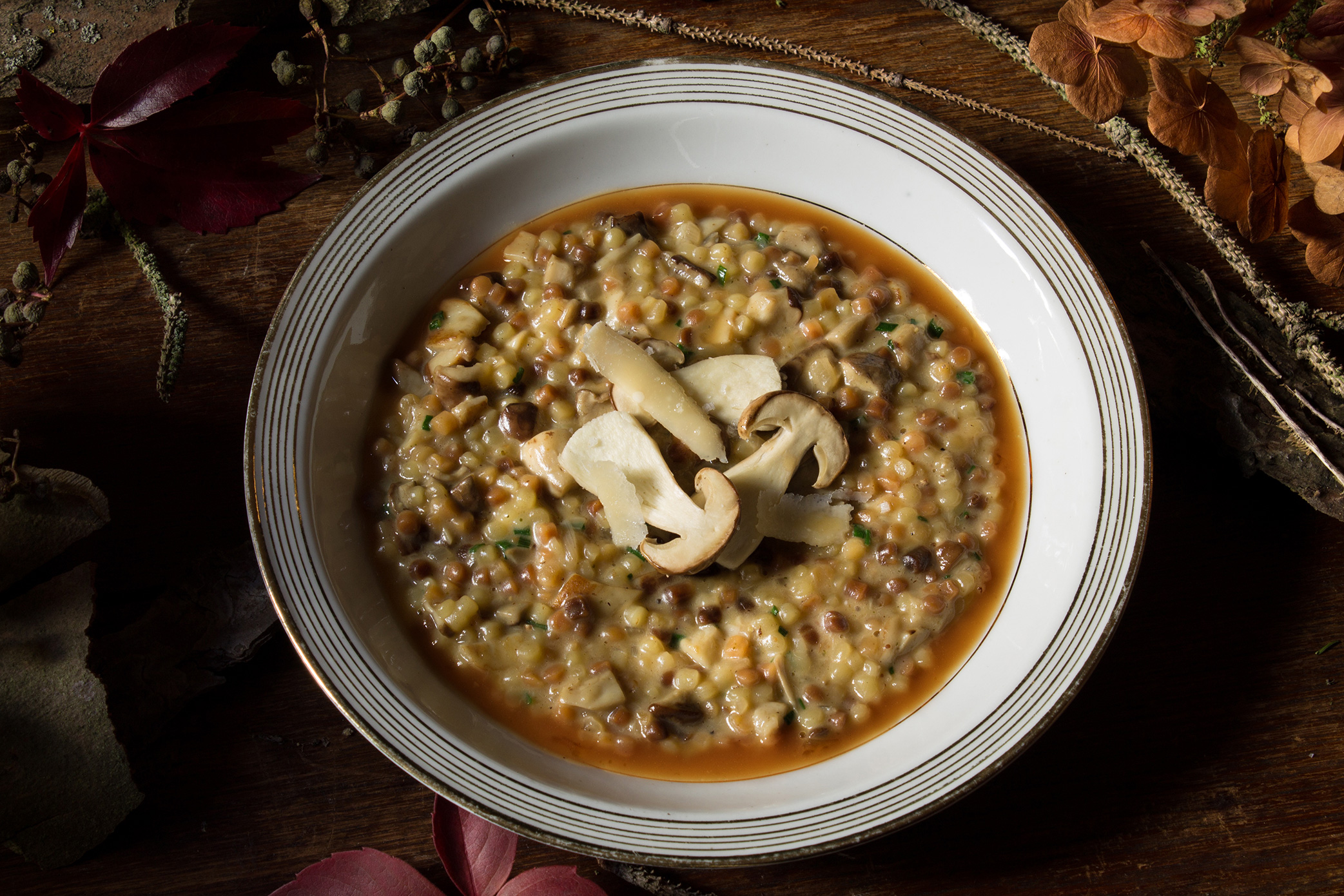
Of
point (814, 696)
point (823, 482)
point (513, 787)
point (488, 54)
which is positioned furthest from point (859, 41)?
point (513, 787)

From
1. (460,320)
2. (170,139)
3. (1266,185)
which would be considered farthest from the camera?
(460,320)

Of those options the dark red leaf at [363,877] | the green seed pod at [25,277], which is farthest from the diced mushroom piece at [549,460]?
the green seed pod at [25,277]

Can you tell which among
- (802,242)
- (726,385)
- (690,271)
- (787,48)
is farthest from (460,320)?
(787,48)

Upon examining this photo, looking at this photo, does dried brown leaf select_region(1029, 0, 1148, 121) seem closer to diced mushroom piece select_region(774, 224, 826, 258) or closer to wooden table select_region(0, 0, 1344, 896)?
wooden table select_region(0, 0, 1344, 896)

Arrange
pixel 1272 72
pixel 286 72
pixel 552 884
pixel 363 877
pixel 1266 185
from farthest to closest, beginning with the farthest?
pixel 286 72 → pixel 1266 185 → pixel 363 877 → pixel 552 884 → pixel 1272 72

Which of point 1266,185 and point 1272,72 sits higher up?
point 1272,72

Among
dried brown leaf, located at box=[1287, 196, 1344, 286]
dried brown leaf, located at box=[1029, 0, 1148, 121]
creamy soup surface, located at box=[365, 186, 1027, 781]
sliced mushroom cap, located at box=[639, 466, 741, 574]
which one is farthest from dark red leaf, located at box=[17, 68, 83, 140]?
dried brown leaf, located at box=[1287, 196, 1344, 286]

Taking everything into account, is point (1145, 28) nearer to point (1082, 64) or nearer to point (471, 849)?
point (1082, 64)
